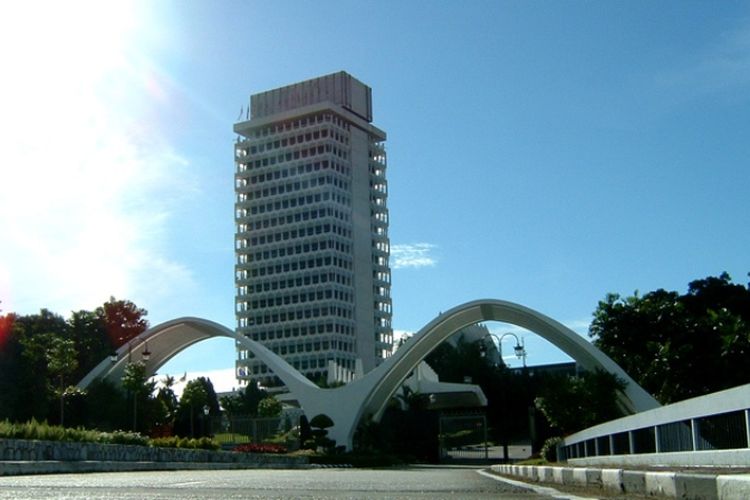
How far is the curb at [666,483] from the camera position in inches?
188

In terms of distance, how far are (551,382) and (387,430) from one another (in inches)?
885

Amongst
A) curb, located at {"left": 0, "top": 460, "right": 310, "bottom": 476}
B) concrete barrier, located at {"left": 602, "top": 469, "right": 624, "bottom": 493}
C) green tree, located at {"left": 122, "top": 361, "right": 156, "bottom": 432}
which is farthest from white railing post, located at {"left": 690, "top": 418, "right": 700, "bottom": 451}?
green tree, located at {"left": 122, "top": 361, "right": 156, "bottom": 432}

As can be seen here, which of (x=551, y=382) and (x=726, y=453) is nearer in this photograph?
(x=726, y=453)

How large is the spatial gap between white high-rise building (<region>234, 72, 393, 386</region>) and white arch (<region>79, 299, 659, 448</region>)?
50291 millimetres

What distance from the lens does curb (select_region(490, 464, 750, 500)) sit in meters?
4.78

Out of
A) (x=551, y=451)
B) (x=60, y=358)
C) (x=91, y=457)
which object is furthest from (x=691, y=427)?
(x=60, y=358)

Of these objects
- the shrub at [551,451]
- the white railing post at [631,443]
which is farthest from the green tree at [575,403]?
the white railing post at [631,443]

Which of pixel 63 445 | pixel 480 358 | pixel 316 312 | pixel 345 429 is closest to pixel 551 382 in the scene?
pixel 345 429

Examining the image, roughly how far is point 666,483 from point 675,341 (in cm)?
3914

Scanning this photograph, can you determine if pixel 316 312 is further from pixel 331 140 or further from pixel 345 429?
pixel 345 429

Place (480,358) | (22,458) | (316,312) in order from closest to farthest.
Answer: (22,458)
(480,358)
(316,312)

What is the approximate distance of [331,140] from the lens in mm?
121938

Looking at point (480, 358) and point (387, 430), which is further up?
point (480, 358)

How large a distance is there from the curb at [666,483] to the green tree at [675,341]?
106 ft
